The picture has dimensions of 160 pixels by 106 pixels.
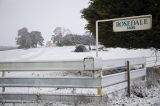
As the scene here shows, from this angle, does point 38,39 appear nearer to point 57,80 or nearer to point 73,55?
point 73,55

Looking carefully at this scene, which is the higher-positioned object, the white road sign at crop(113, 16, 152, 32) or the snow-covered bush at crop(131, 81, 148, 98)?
the white road sign at crop(113, 16, 152, 32)

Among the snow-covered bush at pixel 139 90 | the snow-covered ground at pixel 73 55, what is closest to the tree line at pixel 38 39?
the snow-covered ground at pixel 73 55

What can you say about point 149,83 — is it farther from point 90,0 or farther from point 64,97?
point 90,0

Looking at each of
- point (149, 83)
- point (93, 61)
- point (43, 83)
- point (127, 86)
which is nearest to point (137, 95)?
point (127, 86)

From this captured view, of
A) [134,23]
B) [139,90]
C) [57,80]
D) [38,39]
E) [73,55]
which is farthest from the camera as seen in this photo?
[38,39]

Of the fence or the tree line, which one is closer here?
the fence

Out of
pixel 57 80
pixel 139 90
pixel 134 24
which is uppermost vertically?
pixel 134 24

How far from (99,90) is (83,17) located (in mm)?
8758

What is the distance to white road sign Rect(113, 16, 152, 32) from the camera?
265 inches

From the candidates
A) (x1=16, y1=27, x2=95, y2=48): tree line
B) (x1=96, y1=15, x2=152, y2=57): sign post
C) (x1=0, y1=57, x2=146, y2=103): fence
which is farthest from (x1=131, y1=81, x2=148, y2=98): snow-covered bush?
(x1=16, y1=27, x2=95, y2=48): tree line

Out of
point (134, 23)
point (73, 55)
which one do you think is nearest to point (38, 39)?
point (73, 55)

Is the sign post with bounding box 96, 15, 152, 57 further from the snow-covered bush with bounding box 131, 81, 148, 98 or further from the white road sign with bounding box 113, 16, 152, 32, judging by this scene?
the snow-covered bush with bounding box 131, 81, 148, 98

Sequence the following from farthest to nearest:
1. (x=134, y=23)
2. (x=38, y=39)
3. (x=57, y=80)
A: (x=38, y=39)
(x=134, y=23)
(x=57, y=80)

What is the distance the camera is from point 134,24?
273 inches
